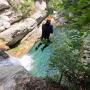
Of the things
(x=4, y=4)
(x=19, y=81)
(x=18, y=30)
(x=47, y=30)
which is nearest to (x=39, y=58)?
(x=47, y=30)

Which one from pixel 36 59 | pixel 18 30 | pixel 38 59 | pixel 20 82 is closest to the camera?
pixel 20 82

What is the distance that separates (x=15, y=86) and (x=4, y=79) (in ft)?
1.84

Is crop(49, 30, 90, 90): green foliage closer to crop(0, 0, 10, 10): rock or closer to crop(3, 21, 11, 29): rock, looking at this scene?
crop(3, 21, 11, 29): rock

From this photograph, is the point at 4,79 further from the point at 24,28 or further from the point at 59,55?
the point at 24,28

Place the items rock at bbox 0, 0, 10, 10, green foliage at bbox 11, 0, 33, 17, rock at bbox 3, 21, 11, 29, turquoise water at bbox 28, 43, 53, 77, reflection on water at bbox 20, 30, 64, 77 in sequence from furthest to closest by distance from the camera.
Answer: green foliage at bbox 11, 0, 33, 17 < rock at bbox 0, 0, 10, 10 < rock at bbox 3, 21, 11, 29 < reflection on water at bbox 20, 30, 64, 77 < turquoise water at bbox 28, 43, 53, 77

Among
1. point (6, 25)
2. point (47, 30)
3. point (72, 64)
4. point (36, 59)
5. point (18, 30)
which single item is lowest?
point (36, 59)

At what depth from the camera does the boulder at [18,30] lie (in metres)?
13.9

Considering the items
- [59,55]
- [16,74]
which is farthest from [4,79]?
[59,55]

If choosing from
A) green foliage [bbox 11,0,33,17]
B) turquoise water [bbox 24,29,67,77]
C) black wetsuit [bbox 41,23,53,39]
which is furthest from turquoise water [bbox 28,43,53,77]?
green foliage [bbox 11,0,33,17]

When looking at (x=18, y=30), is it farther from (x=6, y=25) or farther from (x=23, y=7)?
(x=23, y=7)

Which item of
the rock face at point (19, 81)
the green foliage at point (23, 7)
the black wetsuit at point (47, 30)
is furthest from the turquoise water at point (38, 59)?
the green foliage at point (23, 7)

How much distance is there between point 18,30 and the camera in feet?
47.4

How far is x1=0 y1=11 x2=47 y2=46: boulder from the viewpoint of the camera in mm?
13906

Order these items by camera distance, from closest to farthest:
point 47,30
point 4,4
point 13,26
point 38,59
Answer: point 47,30
point 38,59
point 13,26
point 4,4
